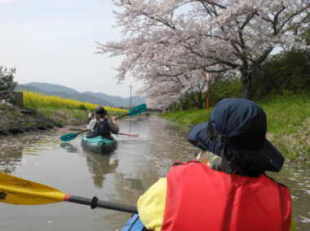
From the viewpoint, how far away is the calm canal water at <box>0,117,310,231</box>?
163 inches

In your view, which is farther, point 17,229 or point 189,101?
point 189,101

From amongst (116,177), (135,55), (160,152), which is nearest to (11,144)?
(160,152)

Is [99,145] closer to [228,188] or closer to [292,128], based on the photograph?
[292,128]

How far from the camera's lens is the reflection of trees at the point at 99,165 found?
6520mm

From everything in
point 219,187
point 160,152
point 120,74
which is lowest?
point 160,152

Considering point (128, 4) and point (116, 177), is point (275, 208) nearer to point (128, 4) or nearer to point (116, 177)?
point (116, 177)

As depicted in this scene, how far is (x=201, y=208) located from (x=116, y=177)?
4961 millimetres

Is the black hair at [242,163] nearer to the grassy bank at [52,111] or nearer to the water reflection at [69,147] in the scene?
the water reflection at [69,147]

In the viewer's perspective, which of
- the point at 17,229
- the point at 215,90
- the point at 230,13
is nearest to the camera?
the point at 17,229

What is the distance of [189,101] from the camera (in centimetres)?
3644

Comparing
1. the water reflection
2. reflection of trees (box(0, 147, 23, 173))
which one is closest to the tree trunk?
the water reflection

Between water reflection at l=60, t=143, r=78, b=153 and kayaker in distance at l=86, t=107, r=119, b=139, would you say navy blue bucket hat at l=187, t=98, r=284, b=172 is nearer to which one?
kayaker in distance at l=86, t=107, r=119, b=139

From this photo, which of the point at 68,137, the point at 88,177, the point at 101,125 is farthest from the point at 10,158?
the point at 68,137

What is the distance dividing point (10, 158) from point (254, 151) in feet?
25.1
